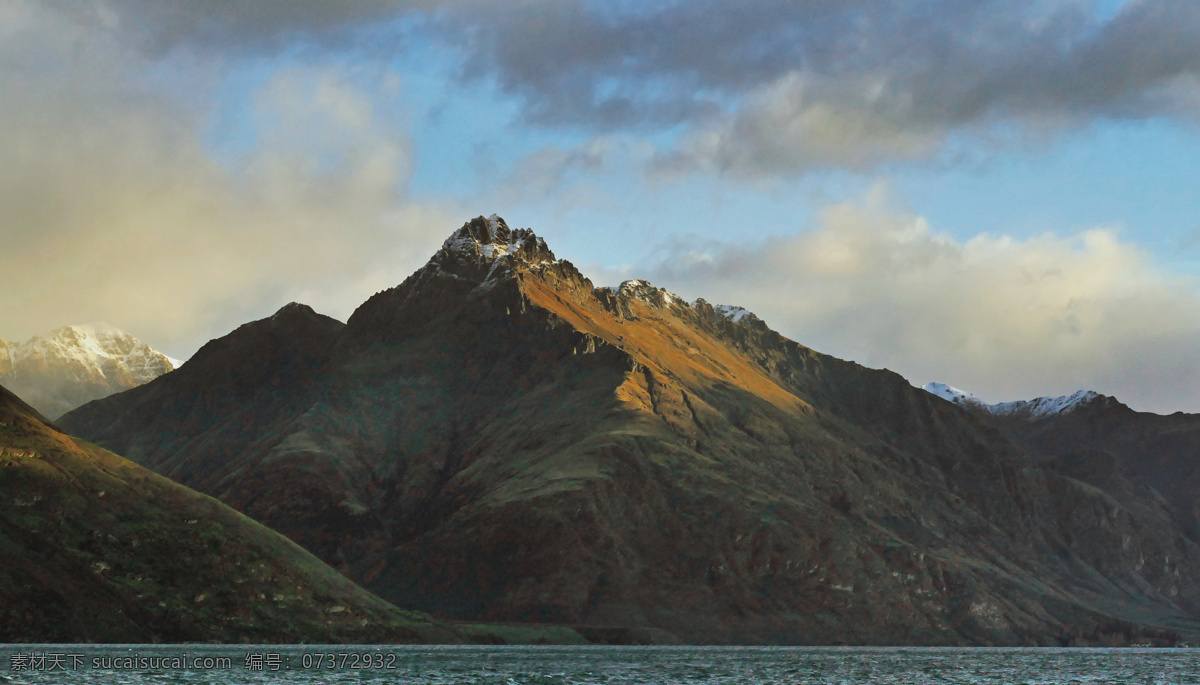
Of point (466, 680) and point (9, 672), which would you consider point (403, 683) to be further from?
point (9, 672)

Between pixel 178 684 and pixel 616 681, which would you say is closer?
pixel 178 684

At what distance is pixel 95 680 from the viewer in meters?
173

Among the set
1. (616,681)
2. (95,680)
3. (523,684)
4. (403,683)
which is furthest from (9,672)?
(616,681)

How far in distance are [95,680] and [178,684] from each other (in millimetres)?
11329

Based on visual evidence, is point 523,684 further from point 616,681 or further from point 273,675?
point 273,675

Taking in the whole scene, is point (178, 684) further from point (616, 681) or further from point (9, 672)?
point (616, 681)

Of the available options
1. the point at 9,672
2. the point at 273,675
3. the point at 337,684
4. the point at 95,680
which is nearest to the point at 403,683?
the point at 337,684

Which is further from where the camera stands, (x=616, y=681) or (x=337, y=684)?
(x=616, y=681)

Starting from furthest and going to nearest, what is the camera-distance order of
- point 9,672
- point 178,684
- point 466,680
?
point 466,680, point 9,672, point 178,684

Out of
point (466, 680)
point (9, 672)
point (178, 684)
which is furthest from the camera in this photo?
point (466, 680)

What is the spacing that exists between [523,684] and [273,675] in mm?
37347

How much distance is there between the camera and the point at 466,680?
19662 cm

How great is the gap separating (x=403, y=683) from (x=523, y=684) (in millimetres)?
17771

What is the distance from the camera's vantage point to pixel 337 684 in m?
179
